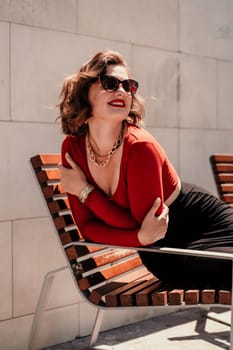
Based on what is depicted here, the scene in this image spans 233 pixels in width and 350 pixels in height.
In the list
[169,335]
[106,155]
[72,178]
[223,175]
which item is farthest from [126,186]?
[223,175]

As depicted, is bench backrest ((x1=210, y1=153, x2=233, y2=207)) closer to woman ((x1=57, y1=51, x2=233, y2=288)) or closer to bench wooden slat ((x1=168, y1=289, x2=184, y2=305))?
woman ((x1=57, y1=51, x2=233, y2=288))

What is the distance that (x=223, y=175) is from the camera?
469 cm

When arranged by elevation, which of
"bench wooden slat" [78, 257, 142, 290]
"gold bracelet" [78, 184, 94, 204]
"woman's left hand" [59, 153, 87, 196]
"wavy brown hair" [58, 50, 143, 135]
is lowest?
"bench wooden slat" [78, 257, 142, 290]

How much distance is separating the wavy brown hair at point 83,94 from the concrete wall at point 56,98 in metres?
0.77

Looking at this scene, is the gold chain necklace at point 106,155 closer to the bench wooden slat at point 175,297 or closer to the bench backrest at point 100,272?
the bench backrest at point 100,272

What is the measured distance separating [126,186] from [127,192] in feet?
0.11

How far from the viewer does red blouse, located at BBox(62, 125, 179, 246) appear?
2871mm

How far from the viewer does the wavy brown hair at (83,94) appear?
299 centimetres

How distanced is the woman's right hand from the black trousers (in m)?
0.23

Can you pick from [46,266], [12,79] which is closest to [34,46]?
[12,79]

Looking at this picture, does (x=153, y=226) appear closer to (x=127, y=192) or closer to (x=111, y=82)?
(x=127, y=192)

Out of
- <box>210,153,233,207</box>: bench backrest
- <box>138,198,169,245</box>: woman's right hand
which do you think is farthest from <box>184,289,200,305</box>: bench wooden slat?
<box>210,153,233,207</box>: bench backrest

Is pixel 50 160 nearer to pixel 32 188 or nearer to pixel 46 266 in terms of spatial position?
pixel 32 188

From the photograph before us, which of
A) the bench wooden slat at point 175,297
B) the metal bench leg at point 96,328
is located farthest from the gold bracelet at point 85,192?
the metal bench leg at point 96,328
